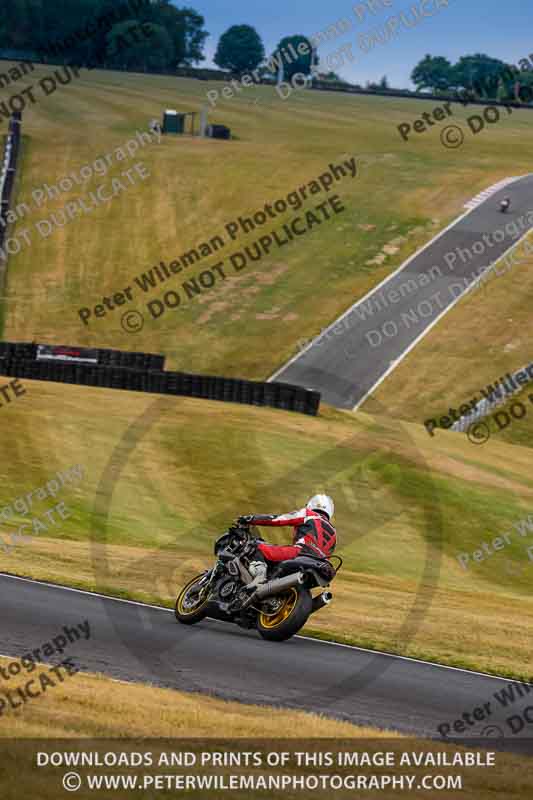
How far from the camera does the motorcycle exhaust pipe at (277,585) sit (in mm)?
13000

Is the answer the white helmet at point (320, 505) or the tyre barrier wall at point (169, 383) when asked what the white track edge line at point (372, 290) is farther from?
the white helmet at point (320, 505)

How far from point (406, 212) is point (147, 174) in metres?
16.0

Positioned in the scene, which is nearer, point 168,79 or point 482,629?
point 482,629

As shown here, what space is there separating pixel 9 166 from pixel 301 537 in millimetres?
59450

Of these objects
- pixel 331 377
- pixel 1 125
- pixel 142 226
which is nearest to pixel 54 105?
pixel 1 125

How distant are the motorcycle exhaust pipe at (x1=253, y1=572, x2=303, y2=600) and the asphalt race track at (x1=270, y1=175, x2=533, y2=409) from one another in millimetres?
29650

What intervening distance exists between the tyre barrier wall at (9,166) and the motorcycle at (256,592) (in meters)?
48.1

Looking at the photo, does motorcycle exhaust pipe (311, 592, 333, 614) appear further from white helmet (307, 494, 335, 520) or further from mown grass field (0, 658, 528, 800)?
mown grass field (0, 658, 528, 800)

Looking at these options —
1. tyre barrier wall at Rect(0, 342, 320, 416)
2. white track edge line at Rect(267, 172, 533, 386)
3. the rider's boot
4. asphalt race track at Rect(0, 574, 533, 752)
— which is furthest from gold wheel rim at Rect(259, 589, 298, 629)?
white track edge line at Rect(267, 172, 533, 386)

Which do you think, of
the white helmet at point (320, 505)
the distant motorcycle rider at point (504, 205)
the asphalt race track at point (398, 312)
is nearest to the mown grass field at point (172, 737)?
the white helmet at point (320, 505)

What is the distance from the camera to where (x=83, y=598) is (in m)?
15.7

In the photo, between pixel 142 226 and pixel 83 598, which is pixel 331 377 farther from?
pixel 83 598

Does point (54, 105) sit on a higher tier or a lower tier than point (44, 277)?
higher

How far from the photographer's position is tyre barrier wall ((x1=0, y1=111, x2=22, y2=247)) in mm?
62094
